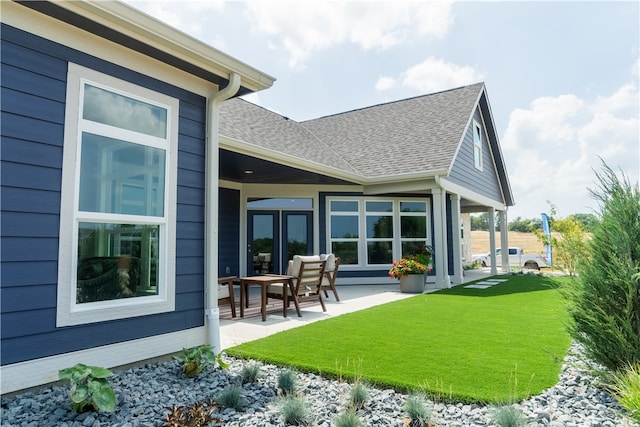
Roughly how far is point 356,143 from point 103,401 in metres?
10.6

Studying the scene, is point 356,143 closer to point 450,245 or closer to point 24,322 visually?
point 450,245

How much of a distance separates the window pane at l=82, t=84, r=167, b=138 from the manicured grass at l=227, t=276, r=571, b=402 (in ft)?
7.62

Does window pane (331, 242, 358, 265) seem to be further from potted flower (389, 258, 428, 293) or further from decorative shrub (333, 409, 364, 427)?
decorative shrub (333, 409, 364, 427)

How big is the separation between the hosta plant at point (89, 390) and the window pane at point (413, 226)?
9225 millimetres

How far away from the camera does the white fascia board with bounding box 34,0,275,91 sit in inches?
108

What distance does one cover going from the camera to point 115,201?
10.4 ft

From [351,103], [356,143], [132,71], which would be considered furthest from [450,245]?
[132,71]

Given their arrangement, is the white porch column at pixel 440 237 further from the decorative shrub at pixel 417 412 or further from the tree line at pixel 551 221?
the decorative shrub at pixel 417 412

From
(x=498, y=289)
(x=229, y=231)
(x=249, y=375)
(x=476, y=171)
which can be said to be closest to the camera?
(x=249, y=375)

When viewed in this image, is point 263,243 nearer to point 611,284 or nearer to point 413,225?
point 413,225

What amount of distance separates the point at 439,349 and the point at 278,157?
4468mm

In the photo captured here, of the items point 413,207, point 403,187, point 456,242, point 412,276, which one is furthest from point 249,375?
point 413,207

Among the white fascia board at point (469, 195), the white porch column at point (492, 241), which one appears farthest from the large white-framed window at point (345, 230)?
the white porch column at point (492, 241)

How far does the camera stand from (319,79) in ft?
36.1
